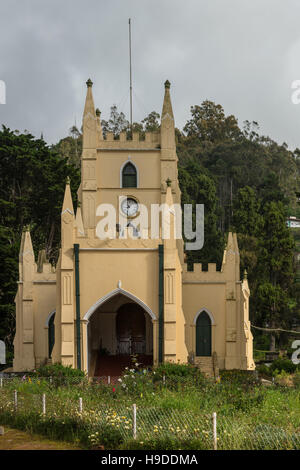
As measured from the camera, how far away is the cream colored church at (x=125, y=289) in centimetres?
2194

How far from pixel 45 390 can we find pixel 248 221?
3326 cm

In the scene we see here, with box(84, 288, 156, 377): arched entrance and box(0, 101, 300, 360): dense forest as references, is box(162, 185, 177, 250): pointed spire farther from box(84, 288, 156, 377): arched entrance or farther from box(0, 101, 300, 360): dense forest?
box(0, 101, 300, 360): dense forest

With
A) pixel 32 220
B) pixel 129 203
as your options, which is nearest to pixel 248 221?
pixel 32 220

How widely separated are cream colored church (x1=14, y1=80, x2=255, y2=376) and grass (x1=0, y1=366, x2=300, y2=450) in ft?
15.3

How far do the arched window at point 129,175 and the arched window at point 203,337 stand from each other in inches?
292

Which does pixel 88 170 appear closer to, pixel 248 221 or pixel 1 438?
pixel 1 438

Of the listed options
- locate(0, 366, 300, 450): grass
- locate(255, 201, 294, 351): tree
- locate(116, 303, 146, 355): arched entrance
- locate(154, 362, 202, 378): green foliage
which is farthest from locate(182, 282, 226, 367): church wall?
locate(255, 201, 294, 351): tree

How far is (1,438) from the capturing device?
12.9 meters

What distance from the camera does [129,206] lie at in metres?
28.8

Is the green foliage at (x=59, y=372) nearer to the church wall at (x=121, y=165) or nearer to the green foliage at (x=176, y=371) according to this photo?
the green foliage at (x=176, y=371)

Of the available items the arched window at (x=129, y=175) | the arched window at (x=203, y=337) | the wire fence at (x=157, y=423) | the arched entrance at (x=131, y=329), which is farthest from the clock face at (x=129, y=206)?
the wire fence at (x=157, y=423)

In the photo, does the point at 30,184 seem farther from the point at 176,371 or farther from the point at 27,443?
the point at 27,443

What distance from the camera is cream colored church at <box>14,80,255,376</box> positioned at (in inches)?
864

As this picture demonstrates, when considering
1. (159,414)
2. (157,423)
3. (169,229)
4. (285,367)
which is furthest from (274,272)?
(157,423)
